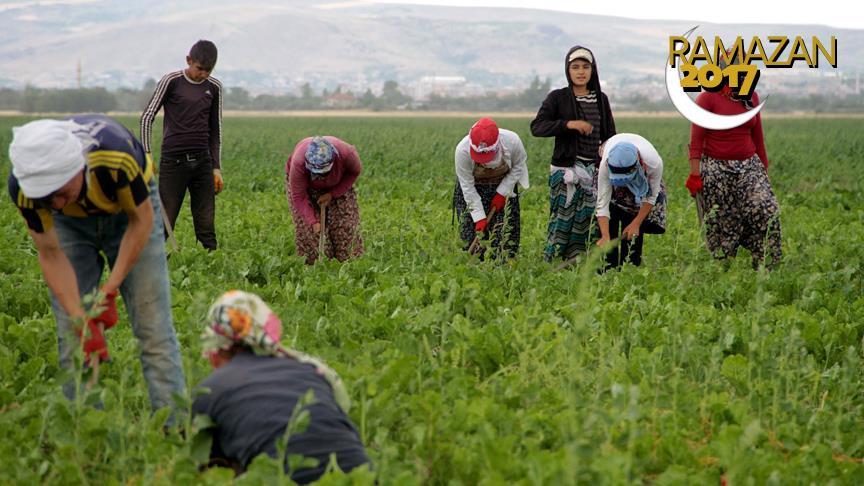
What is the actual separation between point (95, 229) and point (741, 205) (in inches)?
199

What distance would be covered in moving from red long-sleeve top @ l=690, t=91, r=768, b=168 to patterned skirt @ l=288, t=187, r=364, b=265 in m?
2.51

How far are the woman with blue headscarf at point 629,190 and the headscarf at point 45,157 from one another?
4295mm

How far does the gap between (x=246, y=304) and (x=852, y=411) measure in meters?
2.81

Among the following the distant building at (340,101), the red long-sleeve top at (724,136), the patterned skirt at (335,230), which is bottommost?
the distant building at (340,101)

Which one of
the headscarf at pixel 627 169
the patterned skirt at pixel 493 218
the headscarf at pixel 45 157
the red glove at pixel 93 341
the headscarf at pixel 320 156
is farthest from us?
the patterned skirt at pixel 493 218

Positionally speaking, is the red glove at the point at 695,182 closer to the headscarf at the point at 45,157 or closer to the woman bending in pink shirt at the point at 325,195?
the woman bending in pink shirt at the point at 325,195

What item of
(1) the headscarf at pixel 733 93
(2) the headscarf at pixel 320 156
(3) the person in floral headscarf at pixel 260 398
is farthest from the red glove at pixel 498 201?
(3) the person in floral headscarf at pixel 260 398

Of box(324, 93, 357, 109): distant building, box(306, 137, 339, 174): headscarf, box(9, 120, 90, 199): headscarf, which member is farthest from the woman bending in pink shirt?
box(324, 93, 357, 109): distant building

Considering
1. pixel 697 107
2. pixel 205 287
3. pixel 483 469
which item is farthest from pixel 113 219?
pixel 697 107

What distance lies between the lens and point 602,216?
759 centimetres

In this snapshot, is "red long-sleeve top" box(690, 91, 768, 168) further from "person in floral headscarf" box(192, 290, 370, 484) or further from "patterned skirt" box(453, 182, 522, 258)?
"person in floral headscarf" box(192, 290, 370, 484)

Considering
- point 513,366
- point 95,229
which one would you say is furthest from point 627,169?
point 95,229

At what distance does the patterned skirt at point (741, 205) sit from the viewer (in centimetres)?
781

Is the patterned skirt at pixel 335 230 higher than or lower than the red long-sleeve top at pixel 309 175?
lower
